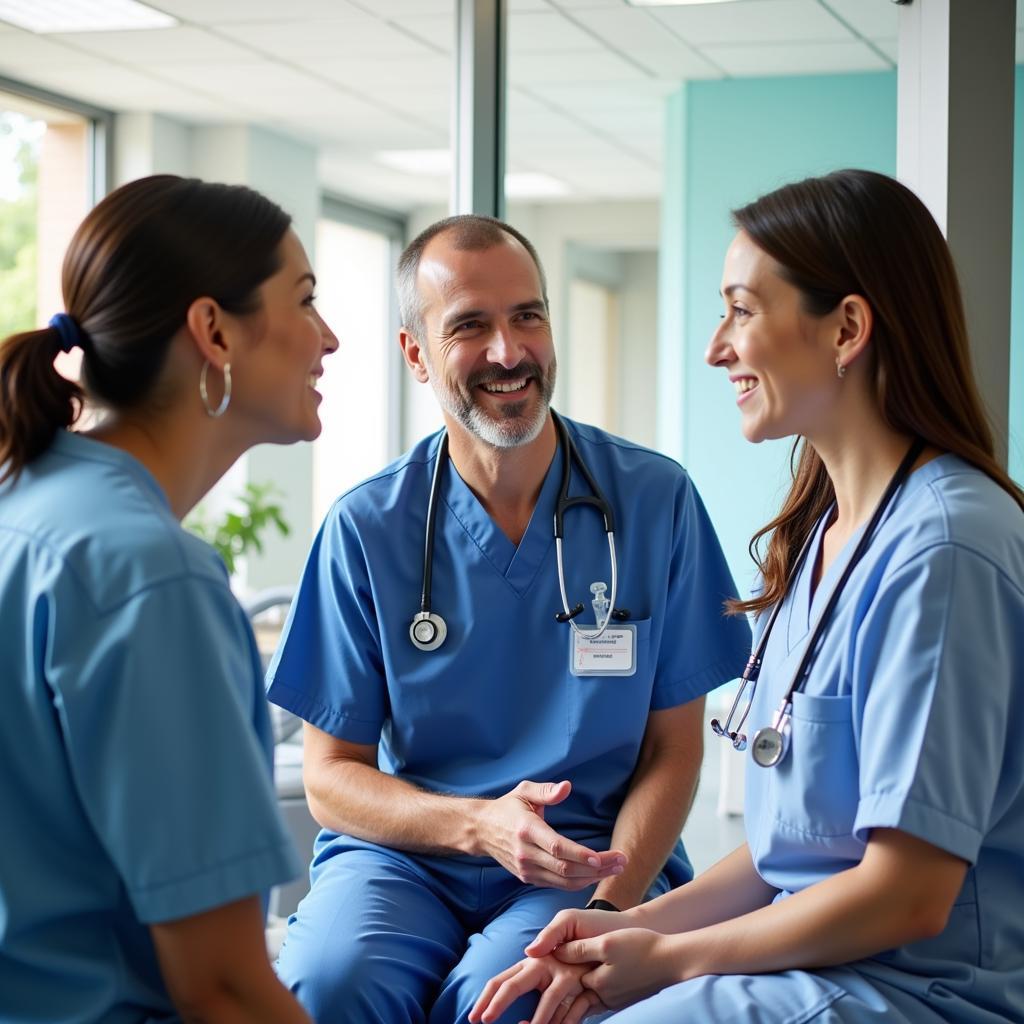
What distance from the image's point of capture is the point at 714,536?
1801 millimetres

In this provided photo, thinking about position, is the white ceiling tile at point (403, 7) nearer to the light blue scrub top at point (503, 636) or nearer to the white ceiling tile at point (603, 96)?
the white ceiling tile at point (603, 96)

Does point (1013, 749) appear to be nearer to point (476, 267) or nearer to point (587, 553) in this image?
point (587, 553)

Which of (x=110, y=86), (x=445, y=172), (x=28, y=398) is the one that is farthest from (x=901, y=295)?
(x=445, y=172)

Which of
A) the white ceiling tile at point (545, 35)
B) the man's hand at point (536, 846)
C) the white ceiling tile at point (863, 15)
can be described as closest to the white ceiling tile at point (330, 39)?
the white ceiling tile at point (545, 35)

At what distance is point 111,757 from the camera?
3.14ft

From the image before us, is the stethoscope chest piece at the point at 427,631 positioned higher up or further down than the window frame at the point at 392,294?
further down

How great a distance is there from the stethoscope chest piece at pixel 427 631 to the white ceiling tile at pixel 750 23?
257 cm

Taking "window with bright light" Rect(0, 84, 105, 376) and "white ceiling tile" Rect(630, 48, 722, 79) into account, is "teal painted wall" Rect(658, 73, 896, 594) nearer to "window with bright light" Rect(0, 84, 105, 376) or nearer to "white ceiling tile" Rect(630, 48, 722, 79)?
"white ceiling tile" Rect(630, 48, 722, 79)

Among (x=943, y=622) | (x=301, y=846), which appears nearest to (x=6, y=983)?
(x=943, y=622)

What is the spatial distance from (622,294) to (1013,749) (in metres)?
8.70

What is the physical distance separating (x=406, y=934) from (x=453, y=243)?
35.2 inches

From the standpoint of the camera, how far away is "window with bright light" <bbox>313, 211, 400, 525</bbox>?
7773 millimetres

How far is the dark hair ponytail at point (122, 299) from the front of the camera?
1107 mm

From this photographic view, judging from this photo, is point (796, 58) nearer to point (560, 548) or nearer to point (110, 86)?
point (110, 86)
